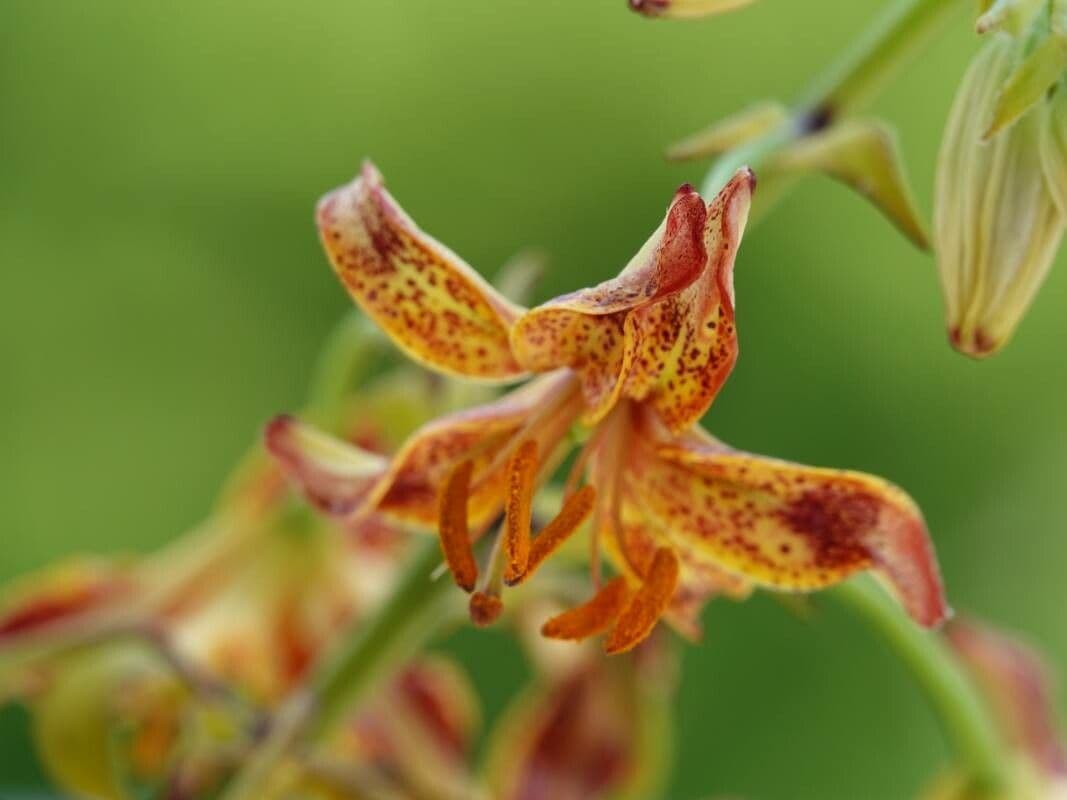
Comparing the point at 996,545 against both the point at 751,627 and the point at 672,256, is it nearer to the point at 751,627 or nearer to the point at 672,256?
the point at 751,627

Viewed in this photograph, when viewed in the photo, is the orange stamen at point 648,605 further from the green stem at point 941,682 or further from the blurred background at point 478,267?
the blurred background at point 478,267

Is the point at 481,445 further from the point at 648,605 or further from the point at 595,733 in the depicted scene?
the point at 595,733

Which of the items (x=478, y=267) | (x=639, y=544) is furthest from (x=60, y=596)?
(x=478, y=267)

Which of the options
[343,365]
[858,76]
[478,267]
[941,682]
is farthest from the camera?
[478,267]

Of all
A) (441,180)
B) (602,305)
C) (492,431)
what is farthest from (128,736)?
(441,180)

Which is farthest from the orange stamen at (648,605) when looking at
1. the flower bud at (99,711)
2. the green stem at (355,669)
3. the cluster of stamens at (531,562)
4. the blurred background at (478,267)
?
the blurred background at (478,267)

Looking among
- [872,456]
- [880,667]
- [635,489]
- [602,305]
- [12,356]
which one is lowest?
[880,667]
